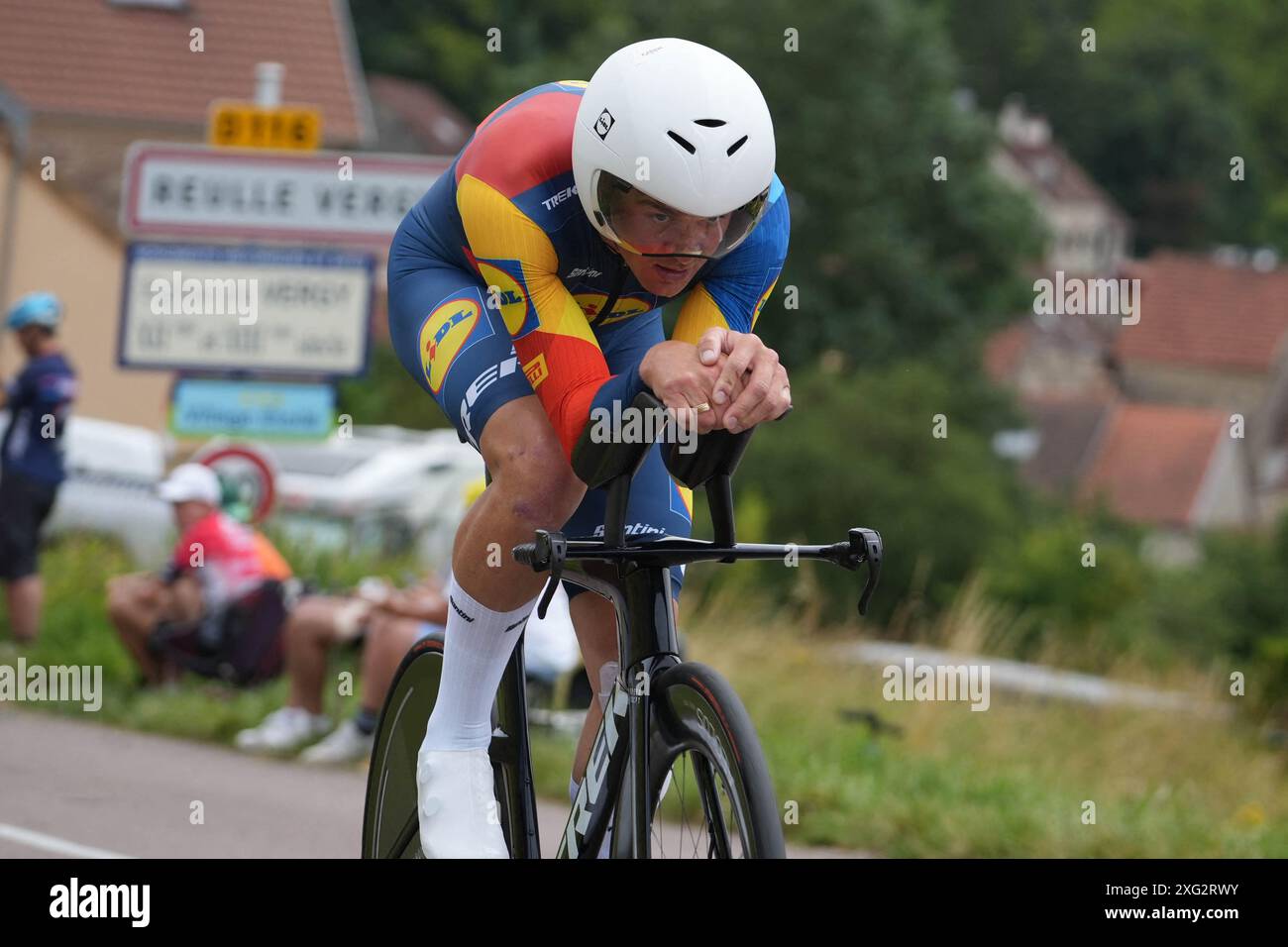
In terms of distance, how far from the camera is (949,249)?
2238 inches

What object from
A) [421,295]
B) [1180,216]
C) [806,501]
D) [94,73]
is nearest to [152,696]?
[421,295]

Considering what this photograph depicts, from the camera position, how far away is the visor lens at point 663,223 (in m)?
3.64

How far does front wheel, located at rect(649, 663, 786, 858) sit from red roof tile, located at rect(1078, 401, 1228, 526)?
7354cm

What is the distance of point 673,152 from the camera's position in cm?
353

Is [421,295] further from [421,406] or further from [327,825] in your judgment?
[421,406]

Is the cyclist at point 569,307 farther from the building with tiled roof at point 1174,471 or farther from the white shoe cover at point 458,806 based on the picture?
the building with tiled roof at point 1174,471

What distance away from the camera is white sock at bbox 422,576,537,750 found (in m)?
4.08

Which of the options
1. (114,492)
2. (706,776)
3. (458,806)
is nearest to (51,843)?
(458,806)

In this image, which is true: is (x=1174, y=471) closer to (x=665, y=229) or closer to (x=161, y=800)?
(x=161, y=800)

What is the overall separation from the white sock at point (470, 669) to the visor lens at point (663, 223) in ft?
2.64

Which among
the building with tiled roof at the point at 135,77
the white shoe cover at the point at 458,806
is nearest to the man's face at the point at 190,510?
the white shoe cover at the point at 458,806

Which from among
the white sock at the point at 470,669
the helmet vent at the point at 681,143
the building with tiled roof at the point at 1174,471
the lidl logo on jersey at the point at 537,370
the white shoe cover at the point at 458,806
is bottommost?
the white shoe cover at the point at 458,806

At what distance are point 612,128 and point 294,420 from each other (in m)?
9.33

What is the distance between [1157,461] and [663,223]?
7848 centimetres
